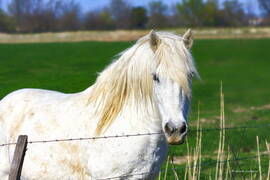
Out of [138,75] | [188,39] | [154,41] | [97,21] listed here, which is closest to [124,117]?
[138,75]

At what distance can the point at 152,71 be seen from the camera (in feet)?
15.6

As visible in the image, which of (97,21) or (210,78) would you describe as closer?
(210,78)

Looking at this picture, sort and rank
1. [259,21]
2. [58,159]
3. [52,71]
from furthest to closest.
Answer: [259,21] → [52,71] → [58,159]

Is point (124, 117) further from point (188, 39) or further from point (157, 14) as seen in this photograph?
point (157, 14)

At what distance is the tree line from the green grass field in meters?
17.8

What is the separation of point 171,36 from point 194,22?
51168 millimetres

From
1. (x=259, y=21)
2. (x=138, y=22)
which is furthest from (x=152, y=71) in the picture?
(x=138, y=22)

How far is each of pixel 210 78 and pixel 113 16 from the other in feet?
226

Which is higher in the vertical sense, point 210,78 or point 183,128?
point 183,128

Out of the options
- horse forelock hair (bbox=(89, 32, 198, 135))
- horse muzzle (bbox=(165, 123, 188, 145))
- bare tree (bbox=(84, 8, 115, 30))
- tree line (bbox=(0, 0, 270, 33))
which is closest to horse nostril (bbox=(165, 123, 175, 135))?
horse muzzle (bbox=(165, 123, 188, 145))

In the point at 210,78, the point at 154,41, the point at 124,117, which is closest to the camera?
the point at 154,41

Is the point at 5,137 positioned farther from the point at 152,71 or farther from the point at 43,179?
the point at 152,71

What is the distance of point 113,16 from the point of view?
89.9 m

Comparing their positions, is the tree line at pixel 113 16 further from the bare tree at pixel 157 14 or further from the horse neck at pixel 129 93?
the horse neck at pixel 129 93
